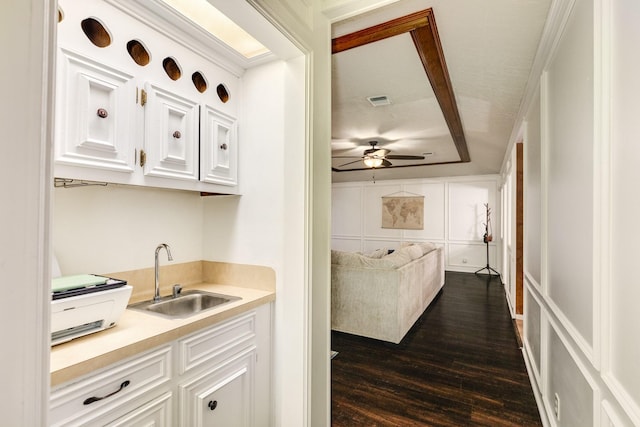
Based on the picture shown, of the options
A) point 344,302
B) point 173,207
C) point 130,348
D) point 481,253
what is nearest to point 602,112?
point 130,348

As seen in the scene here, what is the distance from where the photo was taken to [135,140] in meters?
1.58

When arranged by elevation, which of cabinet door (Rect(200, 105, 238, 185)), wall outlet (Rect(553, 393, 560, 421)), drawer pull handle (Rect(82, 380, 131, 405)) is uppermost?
cabinet door (Rect(200, 105, 238, 185))

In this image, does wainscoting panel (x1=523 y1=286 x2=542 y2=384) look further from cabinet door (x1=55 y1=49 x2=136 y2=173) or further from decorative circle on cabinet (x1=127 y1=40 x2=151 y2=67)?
decorative circle on cabinet (x1=127 y1=40 x2=151 y2=67)

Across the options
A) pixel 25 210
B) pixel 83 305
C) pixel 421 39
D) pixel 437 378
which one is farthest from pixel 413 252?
pixel 25 210

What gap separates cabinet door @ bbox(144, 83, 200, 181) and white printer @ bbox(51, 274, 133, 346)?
0.60 meters

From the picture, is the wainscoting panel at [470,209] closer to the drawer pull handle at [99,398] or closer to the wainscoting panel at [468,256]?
the wainscoting panel at [468,256]

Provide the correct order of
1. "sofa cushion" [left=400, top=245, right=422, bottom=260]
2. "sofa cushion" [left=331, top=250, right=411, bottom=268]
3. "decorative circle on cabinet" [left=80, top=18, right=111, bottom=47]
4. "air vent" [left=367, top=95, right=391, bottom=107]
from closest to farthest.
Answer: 1. "decorative circle on cabinet" [left=80, top=18, right=111, bottom=47]
2. "air vent" [left=367, top=95, right=391, bottom=107]
3. "sofa cushion" [left=331, top=250, right=411, bottom=268]
4. "sofa cushion" [left=400, top=245, right=422, bottom=260]

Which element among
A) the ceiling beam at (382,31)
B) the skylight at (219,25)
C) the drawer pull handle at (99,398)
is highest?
the skylight at (219,25)

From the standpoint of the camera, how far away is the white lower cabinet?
1.11 m

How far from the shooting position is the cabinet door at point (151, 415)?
48.0 inches

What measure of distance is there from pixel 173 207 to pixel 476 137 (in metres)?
3.99

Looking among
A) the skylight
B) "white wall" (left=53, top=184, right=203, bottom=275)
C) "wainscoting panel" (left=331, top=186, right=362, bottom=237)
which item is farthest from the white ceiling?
"wainscoting panel" (left=331, top=186, right=362, bottom=237)

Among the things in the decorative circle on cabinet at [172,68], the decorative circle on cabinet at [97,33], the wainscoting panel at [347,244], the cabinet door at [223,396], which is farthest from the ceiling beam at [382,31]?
the wainscoting panel at [347,244]

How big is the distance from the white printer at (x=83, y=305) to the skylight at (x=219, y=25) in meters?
1.56
